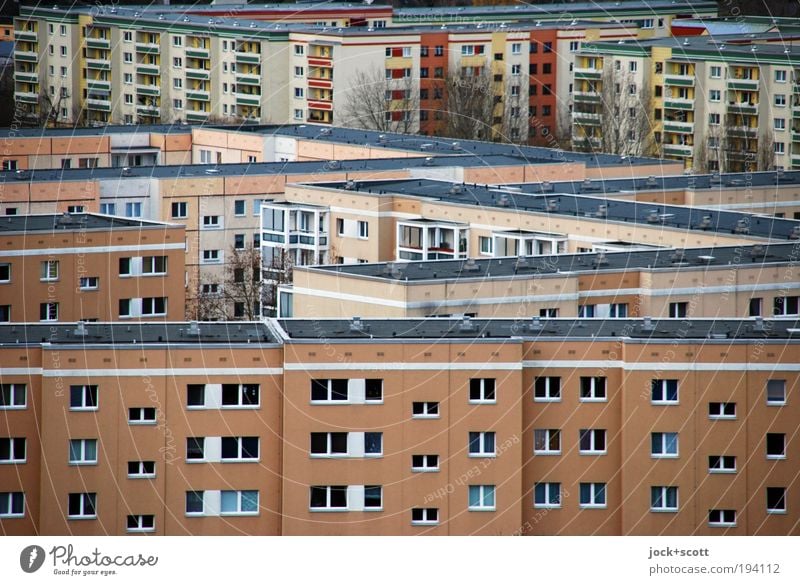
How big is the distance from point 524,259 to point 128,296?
5562 millimetres

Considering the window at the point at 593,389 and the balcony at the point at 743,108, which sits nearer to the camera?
the window at the point at 593,389

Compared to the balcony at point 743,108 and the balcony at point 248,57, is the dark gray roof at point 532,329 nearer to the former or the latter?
the balcony at point 743,108

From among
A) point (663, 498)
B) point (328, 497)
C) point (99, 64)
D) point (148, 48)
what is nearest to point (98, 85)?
point (99, 64)

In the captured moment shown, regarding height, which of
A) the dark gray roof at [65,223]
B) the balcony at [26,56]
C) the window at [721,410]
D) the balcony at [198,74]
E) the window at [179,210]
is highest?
the balcony at [26,56]

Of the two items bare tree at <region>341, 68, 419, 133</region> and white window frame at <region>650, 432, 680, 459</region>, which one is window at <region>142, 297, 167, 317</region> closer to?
white window frame at <region>650, 432, 680, 459</region>

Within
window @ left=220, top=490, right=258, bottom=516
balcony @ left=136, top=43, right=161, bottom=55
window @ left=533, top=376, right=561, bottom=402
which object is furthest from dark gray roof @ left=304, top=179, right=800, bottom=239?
balcony @ left=136, top=43, right=161, bottom=55

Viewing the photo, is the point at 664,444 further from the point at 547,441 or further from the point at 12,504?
the point at 12,504

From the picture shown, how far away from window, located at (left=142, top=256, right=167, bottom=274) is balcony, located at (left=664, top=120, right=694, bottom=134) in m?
26.4

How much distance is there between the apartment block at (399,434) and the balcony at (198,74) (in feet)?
132

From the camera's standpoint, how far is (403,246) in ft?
111

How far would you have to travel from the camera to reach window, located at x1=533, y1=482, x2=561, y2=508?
20.2m

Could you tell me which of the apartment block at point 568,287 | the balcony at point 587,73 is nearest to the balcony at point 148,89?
Result: the balcony at point 587,73

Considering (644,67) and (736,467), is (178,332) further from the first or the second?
(644,67)

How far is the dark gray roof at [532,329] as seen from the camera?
2050 cm
